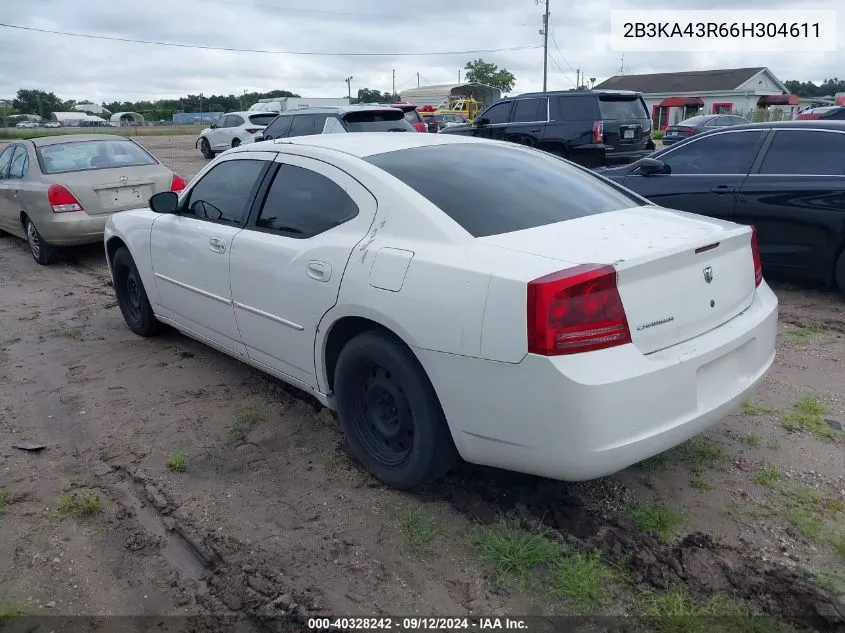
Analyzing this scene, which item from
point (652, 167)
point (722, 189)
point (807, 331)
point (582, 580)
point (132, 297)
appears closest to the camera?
point (582, 580)

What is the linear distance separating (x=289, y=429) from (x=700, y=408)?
2.20 m

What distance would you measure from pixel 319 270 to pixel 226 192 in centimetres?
134

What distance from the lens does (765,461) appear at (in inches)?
138

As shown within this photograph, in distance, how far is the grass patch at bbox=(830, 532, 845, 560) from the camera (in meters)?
2.77

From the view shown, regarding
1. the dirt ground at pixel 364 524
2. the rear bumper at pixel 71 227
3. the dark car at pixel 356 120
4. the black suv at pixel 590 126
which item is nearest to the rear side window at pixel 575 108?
the black suv at pixel 590 126

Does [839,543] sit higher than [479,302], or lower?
lower

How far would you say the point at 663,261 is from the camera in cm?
278

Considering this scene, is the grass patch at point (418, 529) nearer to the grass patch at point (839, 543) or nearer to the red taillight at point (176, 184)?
the grass patch at point (839, 543)

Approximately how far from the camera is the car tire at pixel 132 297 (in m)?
5.43

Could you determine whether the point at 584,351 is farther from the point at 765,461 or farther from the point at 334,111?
the point at 334,111

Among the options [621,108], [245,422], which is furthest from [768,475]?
[621,108]

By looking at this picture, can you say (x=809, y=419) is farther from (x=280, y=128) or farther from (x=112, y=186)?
(x=280, y=128)

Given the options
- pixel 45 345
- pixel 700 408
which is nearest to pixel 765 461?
pixel 700 408

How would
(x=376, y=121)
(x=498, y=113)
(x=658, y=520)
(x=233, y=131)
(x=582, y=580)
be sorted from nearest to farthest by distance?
(x=582, y=580) < (x=658, y=520) < (x=376, y=121) < (x=498, y=113) < (x=233, y=131)
